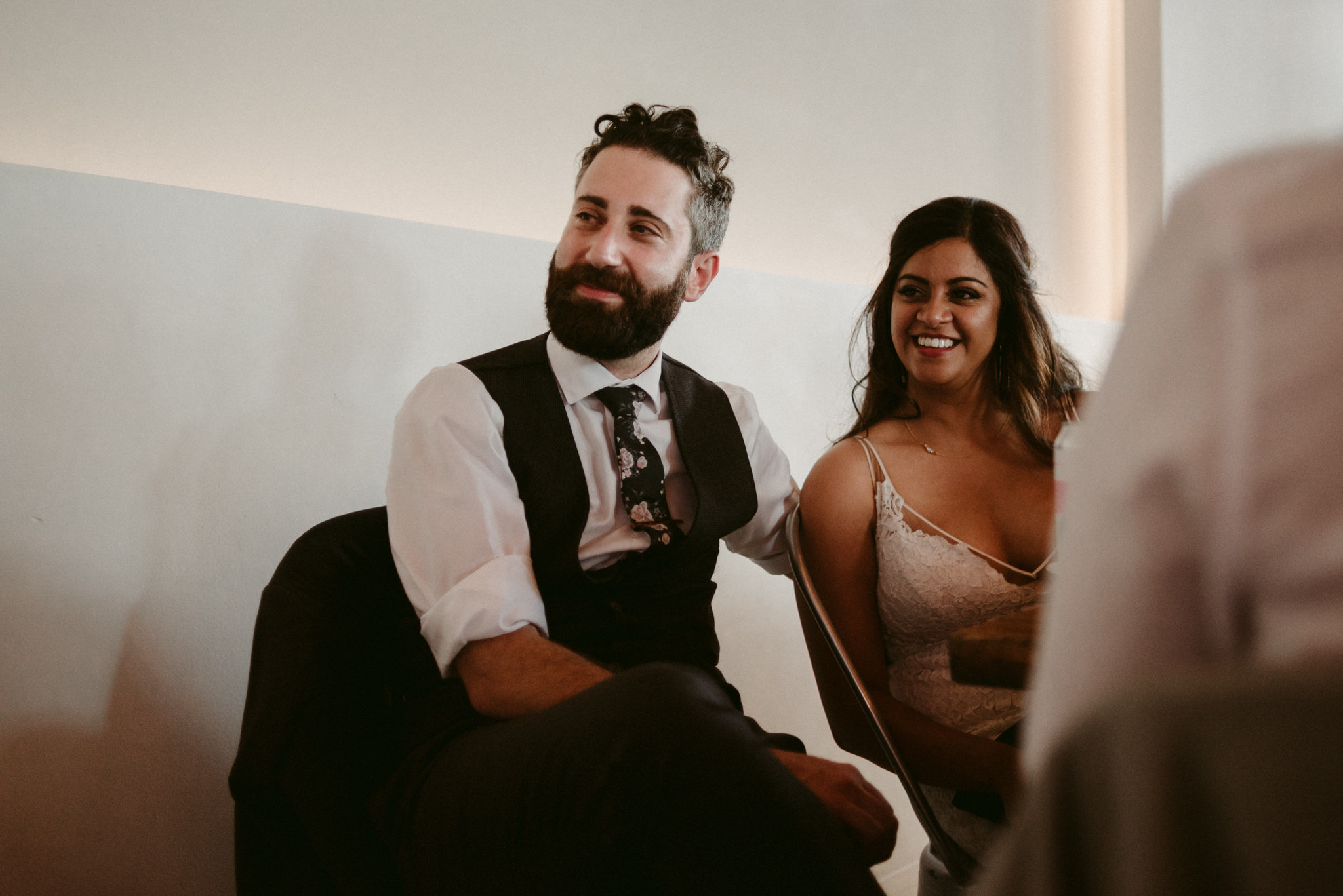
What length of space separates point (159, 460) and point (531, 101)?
1.03 meters

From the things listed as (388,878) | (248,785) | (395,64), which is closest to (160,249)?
(395,64)

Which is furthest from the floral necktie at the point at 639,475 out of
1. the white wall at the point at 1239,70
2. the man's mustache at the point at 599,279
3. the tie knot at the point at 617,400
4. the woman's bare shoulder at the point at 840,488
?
the white wall at the point at 1239,70

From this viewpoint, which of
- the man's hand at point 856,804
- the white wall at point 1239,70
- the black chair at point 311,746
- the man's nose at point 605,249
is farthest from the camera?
the white wall at point 1239,70

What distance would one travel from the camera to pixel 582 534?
1.27 meters

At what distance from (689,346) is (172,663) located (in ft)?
3.89

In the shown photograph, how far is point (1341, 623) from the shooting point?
0.97 ft

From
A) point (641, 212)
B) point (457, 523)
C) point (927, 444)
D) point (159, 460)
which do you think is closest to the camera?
point (457, 523)

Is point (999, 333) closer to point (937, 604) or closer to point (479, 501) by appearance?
point (937, 604)

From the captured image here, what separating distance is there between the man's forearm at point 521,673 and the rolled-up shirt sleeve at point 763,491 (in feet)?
1.88

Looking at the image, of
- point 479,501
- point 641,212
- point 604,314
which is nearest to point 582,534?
point 479,501

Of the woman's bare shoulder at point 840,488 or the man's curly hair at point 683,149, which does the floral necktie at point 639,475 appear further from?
the man's curly hair at point 683,149

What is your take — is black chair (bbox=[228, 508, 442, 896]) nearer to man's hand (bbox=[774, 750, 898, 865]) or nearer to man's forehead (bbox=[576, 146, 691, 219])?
man's hand (bbox=[774, 750, 898, 865])

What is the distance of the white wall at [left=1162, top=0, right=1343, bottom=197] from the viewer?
2.93 metres

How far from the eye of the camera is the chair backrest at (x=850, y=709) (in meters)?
1.16
